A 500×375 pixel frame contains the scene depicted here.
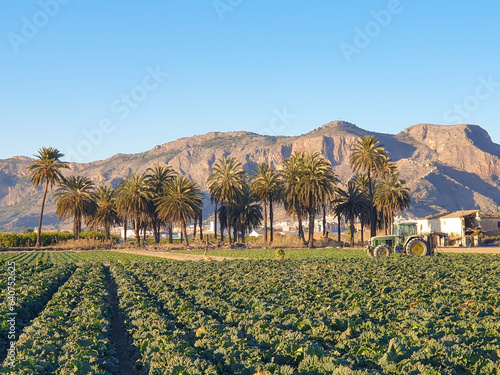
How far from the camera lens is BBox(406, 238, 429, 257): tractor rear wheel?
3934 cm

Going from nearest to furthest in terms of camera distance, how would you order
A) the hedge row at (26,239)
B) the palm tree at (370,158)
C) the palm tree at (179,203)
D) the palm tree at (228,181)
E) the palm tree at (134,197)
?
the palm tree at (370,158)
the palm tree at (179,203)
the palm tree at (228,181)
the hedge row at (26,239)
the palm tree at (134,197)

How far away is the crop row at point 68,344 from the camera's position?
9.61m

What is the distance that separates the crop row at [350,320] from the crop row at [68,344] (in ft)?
7.30

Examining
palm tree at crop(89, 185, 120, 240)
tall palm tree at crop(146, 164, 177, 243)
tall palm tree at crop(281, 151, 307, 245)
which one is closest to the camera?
tall palm tree at crop(281, 151, 307, 245)

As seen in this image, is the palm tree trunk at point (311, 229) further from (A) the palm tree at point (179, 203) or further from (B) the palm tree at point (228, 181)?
(A) the palm tree at point (179, 203)

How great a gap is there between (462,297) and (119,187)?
263 feet

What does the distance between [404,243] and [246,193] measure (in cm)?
5527

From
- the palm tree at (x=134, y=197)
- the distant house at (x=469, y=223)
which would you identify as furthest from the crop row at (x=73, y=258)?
the distant house at (x=469, y=223)

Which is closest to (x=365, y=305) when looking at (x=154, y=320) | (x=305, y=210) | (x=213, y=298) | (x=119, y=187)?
(x=213, y=298)

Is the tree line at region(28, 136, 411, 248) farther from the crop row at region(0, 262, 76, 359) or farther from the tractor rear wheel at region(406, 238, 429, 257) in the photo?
the crop row at region(0, 262, 76, 359)

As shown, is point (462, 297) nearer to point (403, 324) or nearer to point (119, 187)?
point (403, 324)

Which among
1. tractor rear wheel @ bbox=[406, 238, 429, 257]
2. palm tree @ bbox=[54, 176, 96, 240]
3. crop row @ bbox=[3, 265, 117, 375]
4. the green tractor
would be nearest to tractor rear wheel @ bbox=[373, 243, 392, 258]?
the green tractor

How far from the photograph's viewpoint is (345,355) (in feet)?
33.6

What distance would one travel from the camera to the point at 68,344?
444 inches
